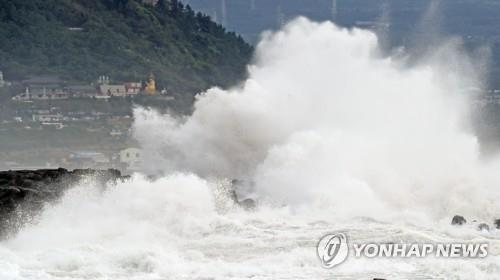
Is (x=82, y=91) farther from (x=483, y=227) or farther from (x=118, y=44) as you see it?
(x=483, y=227)

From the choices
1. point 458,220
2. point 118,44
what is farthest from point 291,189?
point 118,44

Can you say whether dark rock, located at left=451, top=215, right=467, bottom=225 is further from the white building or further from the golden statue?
the golden statue

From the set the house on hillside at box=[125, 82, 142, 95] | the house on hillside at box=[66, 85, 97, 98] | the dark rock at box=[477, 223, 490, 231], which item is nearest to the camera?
the dark rock at box=[477, 223, 490, 231]

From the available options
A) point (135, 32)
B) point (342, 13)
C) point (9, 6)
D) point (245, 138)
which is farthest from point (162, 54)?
point (245, 138)

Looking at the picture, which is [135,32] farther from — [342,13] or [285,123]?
[285,123]

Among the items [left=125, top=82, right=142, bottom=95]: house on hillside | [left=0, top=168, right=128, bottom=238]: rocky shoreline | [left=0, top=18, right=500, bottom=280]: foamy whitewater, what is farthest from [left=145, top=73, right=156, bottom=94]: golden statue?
[left=0, top=168, right=128, bottom=238]: rocky shoreline

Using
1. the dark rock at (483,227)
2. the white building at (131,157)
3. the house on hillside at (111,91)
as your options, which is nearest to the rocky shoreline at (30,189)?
the dark rock at (483,227)

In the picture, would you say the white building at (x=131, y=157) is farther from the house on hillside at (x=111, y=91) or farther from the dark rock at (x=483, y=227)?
the dark rock at (x=483, y=227)
